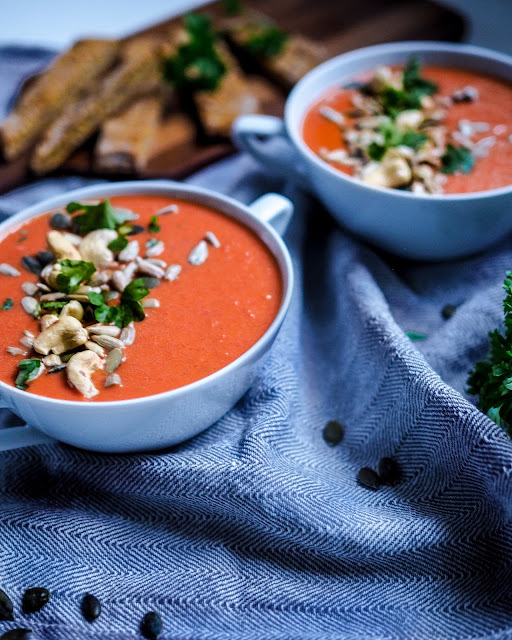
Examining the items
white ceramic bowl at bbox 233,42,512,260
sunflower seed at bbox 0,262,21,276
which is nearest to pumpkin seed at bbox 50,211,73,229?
sunflower seed at bbox 0,262,21,276

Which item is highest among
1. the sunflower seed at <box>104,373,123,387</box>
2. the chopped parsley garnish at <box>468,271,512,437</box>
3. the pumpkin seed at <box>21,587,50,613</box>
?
the sunflower seed at <box>104,373,123,387</box>

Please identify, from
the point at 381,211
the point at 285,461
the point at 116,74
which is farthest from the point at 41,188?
the point at 285,461

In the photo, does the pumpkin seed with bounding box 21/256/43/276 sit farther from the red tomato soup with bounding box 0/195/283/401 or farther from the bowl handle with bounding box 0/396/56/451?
the bowl handle with bounding box 0/396/56/451

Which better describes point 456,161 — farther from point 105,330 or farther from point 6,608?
point 6,608

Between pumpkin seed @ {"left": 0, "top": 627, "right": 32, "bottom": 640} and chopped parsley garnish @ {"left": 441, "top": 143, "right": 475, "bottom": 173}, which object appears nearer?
pumpkin seed @ {"left": 0, "top": 627, "right": 32, "bottom": 640}

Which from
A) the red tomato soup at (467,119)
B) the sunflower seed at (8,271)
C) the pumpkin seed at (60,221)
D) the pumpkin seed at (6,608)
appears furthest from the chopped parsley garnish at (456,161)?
the pumpkin seed at (6,608)

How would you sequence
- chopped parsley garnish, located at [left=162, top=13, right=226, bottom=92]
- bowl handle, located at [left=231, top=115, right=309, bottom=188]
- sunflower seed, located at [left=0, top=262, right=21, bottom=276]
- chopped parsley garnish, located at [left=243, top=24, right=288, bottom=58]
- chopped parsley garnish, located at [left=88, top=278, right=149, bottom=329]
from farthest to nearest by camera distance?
1. chopped parsley garnish, located at [left=243, top=24, right=288, bottom=58]
2. chopped parsley garnish, located at [left=162, top=13, right=226, bottom=92]
3. bowl handle, located at [left=231, top=115, right=309, bottom=188]
4. sunflower seed, located at [left=0, top=262, right=21, bottom=276]
5. chopped parsley garnish, located at [left=88, top=278, right=149, bottom=329]

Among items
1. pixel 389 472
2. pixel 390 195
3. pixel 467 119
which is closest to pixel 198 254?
pixel 390 195
